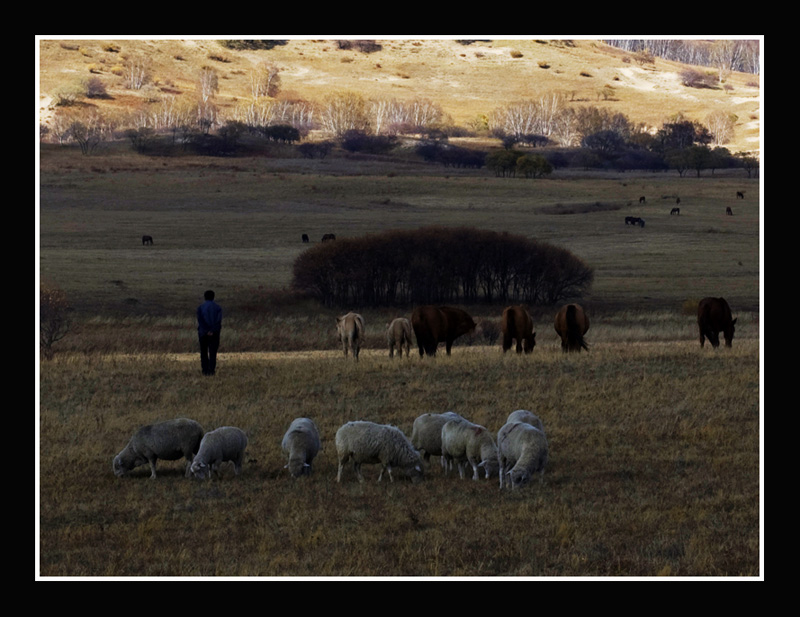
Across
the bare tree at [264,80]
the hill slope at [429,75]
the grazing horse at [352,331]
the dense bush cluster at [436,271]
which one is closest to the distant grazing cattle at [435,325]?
the grazing horse at [352,331]

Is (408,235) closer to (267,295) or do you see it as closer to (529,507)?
(267,295)

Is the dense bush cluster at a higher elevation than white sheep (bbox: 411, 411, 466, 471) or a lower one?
higher

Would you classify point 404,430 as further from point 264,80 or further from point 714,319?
point 264,80

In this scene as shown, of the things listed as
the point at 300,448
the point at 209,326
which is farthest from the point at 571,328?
the point at 300,448

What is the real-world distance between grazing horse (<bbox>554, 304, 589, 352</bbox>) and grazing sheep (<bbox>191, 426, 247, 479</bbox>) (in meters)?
13.7

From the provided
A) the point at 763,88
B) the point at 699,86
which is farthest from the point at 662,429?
the point at 699,86

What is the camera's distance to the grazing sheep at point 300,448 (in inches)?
598

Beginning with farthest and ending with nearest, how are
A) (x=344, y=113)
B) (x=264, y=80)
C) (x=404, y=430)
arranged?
(x=344, y=113) → (x=264, y=80) → (x=404, y=430)

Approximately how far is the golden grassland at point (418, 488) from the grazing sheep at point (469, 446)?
0.40 metres

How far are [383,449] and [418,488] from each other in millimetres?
769

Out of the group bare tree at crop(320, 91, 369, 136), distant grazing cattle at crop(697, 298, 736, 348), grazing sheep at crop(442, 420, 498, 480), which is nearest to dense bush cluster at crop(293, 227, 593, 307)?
distant grazing cattle at crop(697, 298, 736, 348)

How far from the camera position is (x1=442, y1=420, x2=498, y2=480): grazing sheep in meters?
14.9

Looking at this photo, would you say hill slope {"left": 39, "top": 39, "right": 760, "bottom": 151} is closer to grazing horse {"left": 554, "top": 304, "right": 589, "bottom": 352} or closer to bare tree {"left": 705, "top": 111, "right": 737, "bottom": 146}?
bare tree {"left": 705, "top": 111, "right": 737, "bottom": 146}

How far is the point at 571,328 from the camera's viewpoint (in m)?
27.9
